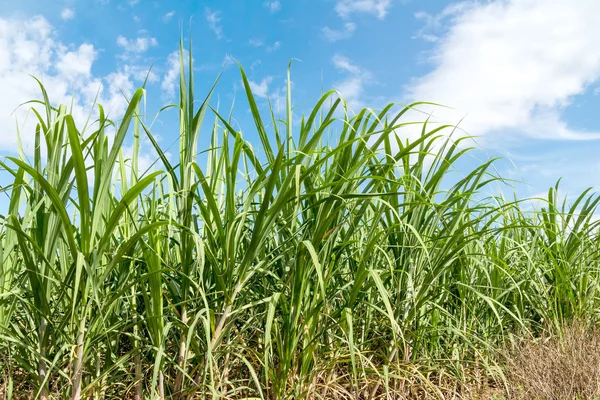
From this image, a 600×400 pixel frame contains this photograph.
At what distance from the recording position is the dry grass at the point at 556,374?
2176 mm

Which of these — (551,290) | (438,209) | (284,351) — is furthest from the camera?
(551,290)

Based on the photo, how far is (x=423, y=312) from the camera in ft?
7.22

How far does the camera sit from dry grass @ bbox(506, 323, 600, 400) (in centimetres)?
218

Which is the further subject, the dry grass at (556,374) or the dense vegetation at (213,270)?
the dry grass at (556,374)

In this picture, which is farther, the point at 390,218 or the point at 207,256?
the point at 390,218

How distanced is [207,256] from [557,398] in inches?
61.7

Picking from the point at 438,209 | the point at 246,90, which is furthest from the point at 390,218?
the point at 246,90

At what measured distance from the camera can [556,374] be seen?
91.8 inches

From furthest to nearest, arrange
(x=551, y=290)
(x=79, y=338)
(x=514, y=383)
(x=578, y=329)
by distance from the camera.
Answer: (x=551, y=290) → (x=578, y=329) → (x=514, y=383) → (x=79, y=338)

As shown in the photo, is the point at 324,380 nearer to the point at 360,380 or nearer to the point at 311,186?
the point at 360,380

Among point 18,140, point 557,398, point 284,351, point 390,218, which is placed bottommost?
point 557,398

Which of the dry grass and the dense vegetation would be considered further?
the dry grass

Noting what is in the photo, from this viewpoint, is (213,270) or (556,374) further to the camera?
(556,374)

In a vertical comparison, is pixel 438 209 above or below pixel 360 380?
above
